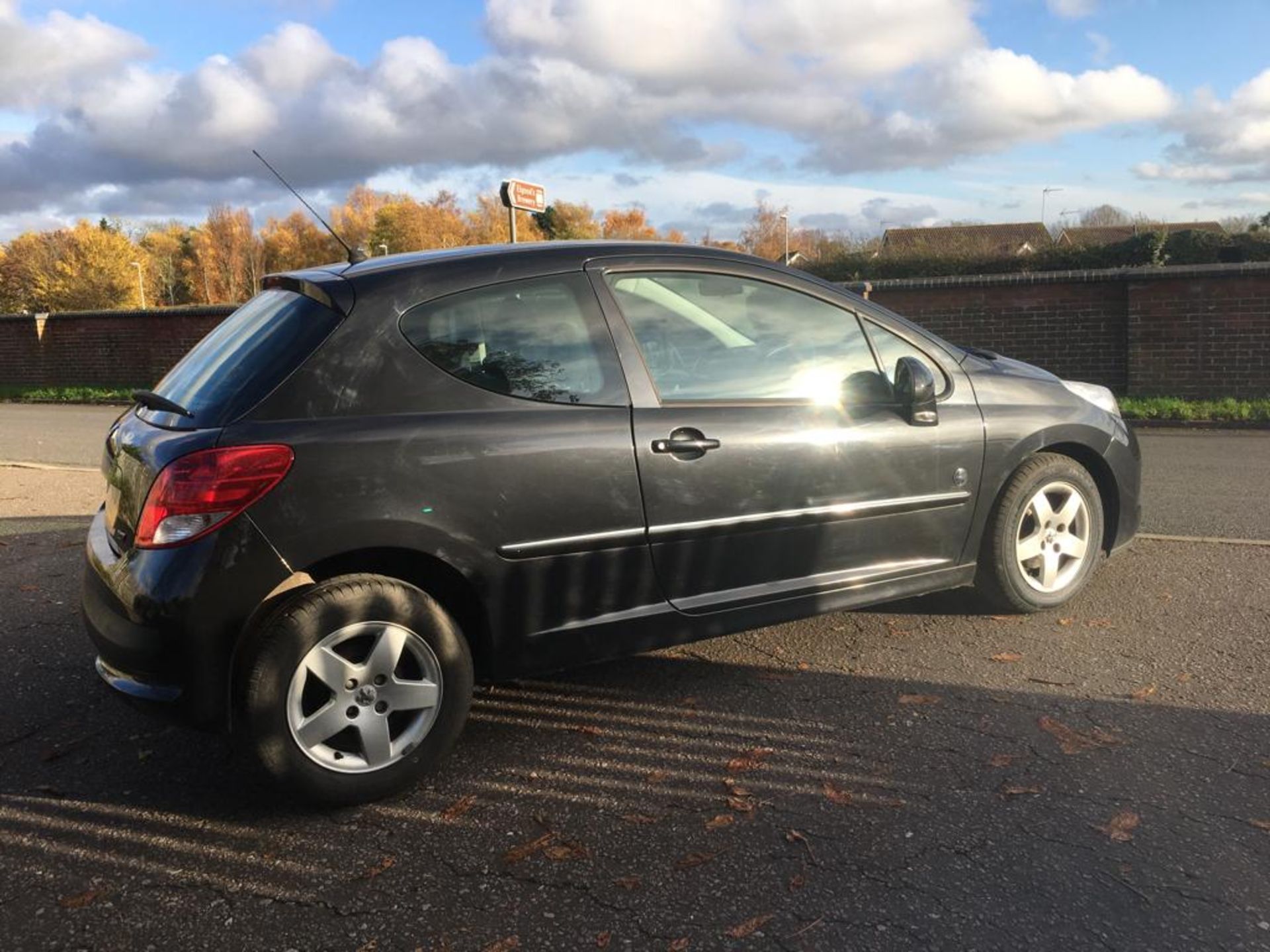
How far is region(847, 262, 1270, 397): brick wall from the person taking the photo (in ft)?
40.9

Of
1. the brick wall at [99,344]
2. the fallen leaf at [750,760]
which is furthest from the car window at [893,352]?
the brick wall at [99,344]

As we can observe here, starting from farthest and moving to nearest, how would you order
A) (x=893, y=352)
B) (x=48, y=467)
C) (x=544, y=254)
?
(x=48, y=467) < (x=893, y=352) < (x=544, y=254)

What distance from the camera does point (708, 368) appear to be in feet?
11.7

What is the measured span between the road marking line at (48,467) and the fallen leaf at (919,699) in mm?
7805

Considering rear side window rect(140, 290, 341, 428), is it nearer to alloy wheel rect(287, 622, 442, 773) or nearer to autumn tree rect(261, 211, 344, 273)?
alloy wheel rect(287, 622, 442, 773)

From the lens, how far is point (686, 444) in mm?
3346

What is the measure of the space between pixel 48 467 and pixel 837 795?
8.67 metres

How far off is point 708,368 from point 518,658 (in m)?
1.22

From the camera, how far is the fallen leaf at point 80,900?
2.45 m

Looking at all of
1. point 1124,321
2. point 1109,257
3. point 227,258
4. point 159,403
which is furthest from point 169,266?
point 159,403

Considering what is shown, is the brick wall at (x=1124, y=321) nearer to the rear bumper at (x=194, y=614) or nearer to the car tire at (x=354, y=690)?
the car tire at (x=354, y=690)

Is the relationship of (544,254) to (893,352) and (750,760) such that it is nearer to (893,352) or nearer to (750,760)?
(893,352)

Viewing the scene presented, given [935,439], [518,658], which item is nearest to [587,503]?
[518,658]

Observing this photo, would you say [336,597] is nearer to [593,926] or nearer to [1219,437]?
[593,926]
